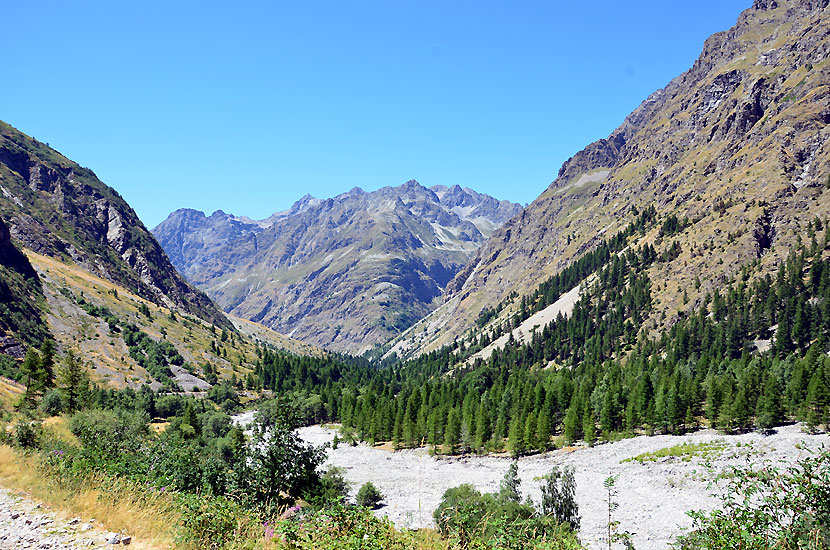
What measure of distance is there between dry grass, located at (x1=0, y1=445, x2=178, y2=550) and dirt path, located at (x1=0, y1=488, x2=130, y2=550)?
0.35m

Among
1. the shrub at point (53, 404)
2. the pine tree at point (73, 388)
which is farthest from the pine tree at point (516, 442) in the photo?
the shrub at point (53, 404)

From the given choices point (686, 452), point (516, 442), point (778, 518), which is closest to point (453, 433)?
point (516, 442)

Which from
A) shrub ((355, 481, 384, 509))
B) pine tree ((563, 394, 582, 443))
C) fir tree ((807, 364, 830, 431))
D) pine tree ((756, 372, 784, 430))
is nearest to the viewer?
shrub ((355, 481, 384, 509))

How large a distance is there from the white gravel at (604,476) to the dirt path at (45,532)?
28.3 m

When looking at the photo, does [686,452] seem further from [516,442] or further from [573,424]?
[516,442]

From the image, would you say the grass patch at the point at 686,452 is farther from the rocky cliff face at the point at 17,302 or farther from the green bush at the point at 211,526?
the rocky cliff face at the point at 17,302

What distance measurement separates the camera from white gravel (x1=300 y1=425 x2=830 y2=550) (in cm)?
4906

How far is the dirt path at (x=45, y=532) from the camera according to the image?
10.8m

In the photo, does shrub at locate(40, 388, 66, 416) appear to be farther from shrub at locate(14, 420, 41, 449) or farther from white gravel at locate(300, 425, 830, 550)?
white gravel at locate(300, 425, 830, 550)

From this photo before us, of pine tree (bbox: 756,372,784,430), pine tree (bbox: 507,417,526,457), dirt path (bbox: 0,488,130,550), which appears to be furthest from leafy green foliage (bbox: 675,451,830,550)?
pine tree (bbox: 756,372,784,430)

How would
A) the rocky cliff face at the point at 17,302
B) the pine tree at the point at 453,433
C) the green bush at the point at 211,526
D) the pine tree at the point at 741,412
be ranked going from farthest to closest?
the rocky cliff face at the point at 17,302, the pine tree at the point at 453,433, the pine tree at the point at 741,412, the green bush at the point at 211,526

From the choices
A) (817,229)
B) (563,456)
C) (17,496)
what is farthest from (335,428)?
(817,229)

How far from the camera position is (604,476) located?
6719cm

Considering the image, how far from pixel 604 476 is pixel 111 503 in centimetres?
6953
